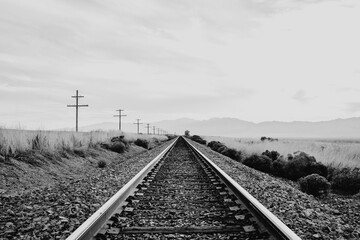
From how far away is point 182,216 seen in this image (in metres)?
4.46

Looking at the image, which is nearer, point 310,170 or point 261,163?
point 310,170

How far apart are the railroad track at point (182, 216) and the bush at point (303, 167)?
14.8 ft

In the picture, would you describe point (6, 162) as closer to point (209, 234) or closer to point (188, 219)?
Result: point (188, 219)

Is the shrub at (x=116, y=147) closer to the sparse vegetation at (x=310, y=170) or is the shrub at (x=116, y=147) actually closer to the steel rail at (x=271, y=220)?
the sparse vegetation at (x=310, y=170)

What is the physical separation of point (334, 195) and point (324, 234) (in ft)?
12.9

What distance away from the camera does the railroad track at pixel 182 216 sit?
11.8 ft

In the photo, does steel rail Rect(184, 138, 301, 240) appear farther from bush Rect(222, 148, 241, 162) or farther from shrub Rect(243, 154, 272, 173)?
Answer: bush Rect(222, 148, 241, 162)

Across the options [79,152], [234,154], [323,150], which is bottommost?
[234,154]

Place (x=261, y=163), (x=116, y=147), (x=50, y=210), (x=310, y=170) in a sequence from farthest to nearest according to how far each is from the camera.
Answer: (x=116, y=147) < (x=261, y=163) < (x=310, y=170) < (x=50, y=210)

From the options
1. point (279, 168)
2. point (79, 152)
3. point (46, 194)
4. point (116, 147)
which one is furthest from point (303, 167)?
point (116, 147)

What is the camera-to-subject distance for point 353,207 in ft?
19.3

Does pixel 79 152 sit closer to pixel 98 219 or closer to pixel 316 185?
pixel 316 185

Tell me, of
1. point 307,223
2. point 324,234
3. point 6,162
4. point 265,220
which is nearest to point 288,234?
point 265,220

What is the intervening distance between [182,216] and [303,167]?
22.4 ft
